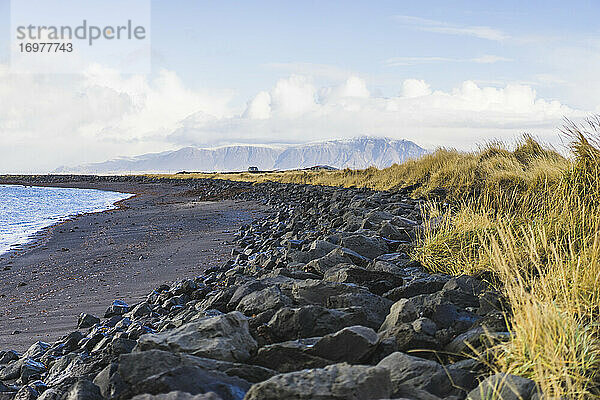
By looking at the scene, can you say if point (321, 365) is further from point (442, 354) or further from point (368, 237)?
point (368, 237)

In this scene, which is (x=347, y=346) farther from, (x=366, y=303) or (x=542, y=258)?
(x=542, y=258)

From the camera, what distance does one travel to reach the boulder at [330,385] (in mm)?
2322

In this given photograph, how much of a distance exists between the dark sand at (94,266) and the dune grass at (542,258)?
4.78 meters

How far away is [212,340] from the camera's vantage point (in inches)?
125

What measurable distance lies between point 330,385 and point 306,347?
0.78 metres

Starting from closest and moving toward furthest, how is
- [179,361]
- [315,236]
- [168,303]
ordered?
[179,361], [168,303], [315,236]

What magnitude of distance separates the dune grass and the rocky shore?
193 millimetres

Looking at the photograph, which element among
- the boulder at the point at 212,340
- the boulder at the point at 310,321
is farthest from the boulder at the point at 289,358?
the boulder at the point at 310,321

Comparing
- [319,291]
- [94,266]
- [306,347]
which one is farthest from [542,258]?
[94,266]

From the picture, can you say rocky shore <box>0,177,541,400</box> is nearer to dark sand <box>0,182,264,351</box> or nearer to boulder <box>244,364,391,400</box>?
boulder <box>244,364,391,400</box>

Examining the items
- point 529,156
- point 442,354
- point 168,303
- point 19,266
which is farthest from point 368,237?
point 529,156

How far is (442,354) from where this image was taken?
10.6 feet

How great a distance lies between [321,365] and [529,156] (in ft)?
47.6

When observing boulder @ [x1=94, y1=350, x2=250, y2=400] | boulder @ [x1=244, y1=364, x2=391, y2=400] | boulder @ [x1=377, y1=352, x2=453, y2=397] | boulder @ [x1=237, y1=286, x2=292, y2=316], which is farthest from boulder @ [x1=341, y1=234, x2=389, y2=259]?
boulder @ [x1=244, y1=364, x2=391, y2=400]
